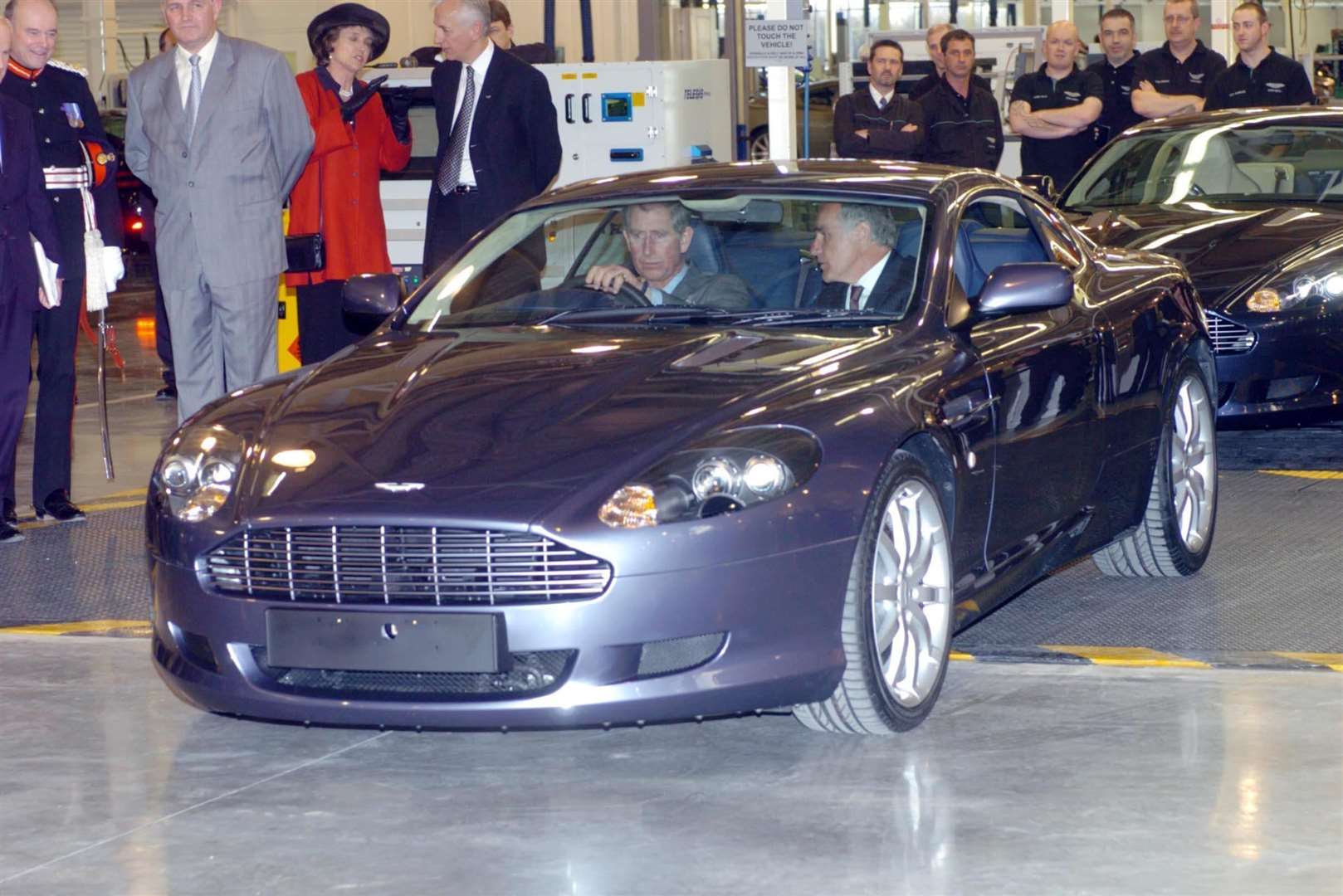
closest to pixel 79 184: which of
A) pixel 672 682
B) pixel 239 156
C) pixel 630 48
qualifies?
pixel 239 156

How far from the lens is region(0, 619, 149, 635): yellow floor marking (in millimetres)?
6391

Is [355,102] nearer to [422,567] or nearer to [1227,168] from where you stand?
→ [1227,168]

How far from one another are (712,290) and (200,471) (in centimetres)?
150

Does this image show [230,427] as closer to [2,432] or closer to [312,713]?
[312,713]

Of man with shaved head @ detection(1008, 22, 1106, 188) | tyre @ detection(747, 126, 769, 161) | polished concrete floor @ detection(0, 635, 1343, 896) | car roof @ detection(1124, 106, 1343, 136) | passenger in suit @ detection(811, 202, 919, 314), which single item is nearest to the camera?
polished concrete floor @ detection(0, 635, 1343, 896)

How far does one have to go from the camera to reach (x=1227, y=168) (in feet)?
33.8

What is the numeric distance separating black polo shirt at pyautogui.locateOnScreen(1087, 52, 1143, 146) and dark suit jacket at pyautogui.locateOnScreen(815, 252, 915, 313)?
7.95 metres

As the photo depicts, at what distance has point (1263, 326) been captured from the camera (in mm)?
8773

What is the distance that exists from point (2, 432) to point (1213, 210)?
553 cm

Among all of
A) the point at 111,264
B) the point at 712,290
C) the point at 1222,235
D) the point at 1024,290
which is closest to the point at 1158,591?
the point at 1024,290

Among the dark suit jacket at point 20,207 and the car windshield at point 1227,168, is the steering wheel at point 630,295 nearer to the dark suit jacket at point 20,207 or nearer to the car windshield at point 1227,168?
the dark suit jacket at point 20,207

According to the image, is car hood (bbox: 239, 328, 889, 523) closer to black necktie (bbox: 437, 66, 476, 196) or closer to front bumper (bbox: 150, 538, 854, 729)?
front bumper (bbox: 150, 538, 854, 729)

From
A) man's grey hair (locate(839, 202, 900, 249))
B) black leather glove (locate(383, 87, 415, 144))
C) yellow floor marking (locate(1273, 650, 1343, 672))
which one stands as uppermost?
black leather glove (locate(383, 87, 415, 144))

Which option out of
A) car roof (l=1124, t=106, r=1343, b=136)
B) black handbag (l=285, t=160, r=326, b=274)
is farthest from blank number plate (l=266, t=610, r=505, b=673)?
car roof (l=1124, t=106, r=1343, b=136)
